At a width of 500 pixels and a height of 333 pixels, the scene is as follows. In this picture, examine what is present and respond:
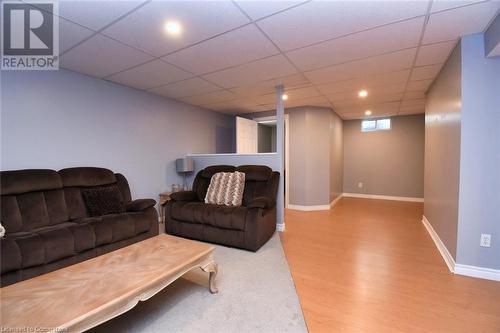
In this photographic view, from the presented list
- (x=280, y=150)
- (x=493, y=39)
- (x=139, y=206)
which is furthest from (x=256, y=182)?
(x=493, y=39)

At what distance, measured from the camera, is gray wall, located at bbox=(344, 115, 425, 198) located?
574 centimetres

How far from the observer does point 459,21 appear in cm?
184

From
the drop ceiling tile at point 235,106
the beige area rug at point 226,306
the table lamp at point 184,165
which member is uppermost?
the drop ceiling tile at point 235,106

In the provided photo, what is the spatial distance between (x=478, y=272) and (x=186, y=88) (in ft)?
13.5

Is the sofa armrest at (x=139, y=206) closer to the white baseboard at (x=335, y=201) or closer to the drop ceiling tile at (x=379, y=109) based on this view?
the white baseboard at (x=335, y=201)

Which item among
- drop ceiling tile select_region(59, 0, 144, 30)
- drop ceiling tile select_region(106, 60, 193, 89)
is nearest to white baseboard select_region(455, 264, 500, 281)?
drop ceiling tile select_region(59, 0, 144, 30)

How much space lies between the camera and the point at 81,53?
2.40 meters

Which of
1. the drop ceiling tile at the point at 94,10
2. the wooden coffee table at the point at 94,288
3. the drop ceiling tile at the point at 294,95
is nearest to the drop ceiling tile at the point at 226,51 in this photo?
the drop ceiling tile at the point at 94,10

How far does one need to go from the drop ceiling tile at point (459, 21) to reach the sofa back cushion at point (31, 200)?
3870 millimetres

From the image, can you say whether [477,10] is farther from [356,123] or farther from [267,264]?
Result: [356,123]

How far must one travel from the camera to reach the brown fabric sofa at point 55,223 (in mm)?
1824

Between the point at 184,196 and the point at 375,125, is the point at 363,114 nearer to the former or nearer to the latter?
the point at 375,125

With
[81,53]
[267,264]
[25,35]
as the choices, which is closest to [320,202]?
[267,264]

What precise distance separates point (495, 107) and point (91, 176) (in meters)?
4.27
